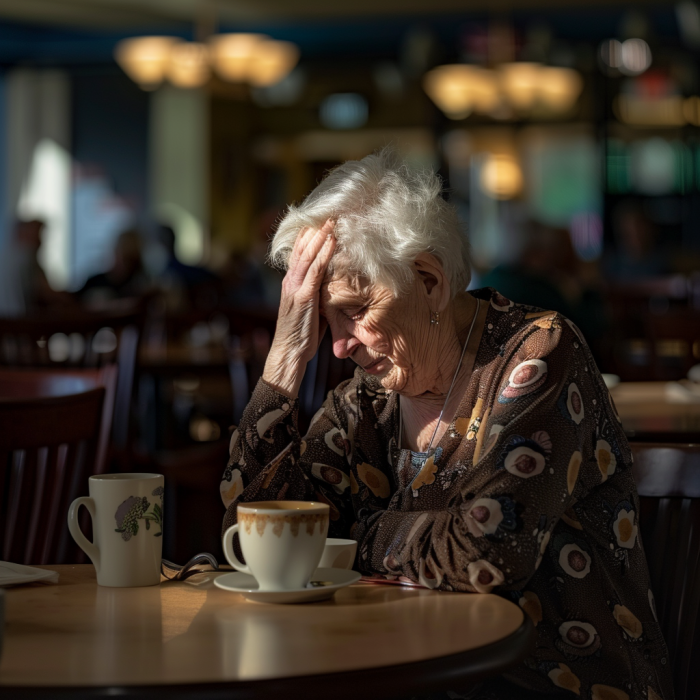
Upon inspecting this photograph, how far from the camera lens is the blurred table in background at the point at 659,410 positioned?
2047 millimetres

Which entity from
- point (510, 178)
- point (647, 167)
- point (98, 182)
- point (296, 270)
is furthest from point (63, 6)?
point (296, 270)

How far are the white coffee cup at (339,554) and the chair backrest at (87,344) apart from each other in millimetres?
2094

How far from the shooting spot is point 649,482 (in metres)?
1.45

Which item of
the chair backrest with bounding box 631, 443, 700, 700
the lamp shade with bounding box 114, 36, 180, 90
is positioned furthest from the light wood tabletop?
the lamp shade with bounding box 114, 36, 180, 90

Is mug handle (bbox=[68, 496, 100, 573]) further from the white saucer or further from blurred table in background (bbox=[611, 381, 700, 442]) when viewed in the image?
blurred table in background (bbox=[611, 381, 700, 442])

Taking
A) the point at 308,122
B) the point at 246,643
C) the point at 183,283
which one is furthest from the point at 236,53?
the point at 246,643

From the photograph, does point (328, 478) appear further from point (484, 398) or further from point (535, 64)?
point (535, 64)

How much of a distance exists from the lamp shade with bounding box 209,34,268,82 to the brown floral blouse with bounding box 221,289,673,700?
23.7ft

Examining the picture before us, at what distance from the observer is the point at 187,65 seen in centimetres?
880

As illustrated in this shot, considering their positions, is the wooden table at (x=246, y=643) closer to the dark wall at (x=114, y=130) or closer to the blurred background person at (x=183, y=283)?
the blurred background person at (x=183, y=283)

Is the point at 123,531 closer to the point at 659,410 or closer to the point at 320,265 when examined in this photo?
the point at 320,265

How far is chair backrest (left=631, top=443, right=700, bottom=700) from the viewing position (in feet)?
4.56

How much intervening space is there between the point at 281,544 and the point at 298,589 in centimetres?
5

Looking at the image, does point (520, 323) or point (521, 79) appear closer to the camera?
point (520, 323)
